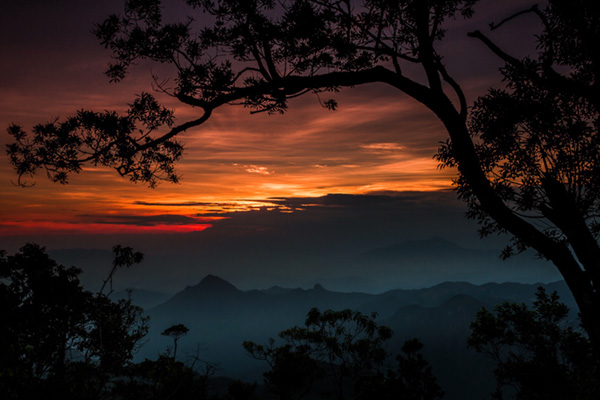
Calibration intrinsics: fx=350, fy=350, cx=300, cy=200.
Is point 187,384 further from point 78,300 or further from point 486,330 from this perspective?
point 486,330

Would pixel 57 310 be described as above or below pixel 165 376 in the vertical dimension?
above

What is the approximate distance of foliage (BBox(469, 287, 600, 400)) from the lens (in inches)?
853

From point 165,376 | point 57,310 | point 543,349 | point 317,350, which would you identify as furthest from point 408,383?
point 57,310

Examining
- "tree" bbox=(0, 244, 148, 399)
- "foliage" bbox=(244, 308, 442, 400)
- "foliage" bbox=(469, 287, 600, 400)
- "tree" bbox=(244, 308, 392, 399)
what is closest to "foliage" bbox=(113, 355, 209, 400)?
"tree" bbox=(0, 244, 148, 399)

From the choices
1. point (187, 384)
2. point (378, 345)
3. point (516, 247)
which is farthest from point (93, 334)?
point (378, 345)

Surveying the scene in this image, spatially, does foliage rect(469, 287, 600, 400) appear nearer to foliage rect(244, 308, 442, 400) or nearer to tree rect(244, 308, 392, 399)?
foliage rect(244, 308, 442, 400)

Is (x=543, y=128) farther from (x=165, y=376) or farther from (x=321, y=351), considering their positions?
(x=321, y=351)

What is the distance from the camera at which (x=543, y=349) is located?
2433cm

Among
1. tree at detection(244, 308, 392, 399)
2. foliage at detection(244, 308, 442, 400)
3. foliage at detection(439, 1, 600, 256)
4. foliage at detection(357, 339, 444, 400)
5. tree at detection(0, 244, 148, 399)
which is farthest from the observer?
tree at detection(244, 308, 392, 399)

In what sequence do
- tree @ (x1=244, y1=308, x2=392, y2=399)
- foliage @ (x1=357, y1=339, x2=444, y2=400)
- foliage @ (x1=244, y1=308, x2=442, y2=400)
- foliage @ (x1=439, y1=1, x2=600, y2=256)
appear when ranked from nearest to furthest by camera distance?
1. foliage @ (x1=439, y1=1, x2=600, y2=256)
2. foliage @ (x1=357, y1=339, x2=444, y2=400)
3. foliage @ (x1=244, y1=308, x2=442, y2=400)
4. tree @ (x1=244, y1=308, x2=392, y2=399)

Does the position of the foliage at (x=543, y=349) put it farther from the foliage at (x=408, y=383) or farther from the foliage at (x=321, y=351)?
the foliage at (x=321, y=351)

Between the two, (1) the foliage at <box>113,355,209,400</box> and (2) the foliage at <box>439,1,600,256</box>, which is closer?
(2) the foliage at <box>439,1,600,256</box>

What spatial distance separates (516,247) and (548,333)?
18.4 meters

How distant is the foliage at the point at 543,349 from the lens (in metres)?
21.7
